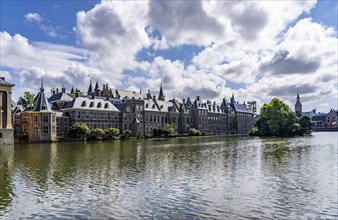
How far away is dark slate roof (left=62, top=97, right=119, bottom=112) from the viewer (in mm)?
77625

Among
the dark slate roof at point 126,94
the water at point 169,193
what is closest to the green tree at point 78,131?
the dark slate roof at point 126,94

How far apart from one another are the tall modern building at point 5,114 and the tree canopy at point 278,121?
64.1m

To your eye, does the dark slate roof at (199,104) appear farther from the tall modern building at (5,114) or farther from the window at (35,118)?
the tall modern building at (5,114)

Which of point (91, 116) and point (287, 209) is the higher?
point (91, 116)

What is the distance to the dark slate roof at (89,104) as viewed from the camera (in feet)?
255

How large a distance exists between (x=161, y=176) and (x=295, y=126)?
259ft

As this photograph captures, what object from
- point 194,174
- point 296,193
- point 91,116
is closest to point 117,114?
point 91,116

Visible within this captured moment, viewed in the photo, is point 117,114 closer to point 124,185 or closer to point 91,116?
point 91,116

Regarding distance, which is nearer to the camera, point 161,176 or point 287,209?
point 287,209

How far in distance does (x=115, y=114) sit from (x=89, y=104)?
8570 millimetres

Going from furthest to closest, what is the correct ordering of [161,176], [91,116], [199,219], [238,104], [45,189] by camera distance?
[238,104], [91,116], [161,176], [45,189], [199,219]

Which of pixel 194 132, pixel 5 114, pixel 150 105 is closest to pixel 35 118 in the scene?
pixel 5 114

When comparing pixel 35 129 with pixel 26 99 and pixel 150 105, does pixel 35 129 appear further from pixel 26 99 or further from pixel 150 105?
pixel 150 105

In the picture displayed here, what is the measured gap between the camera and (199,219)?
11914mm
